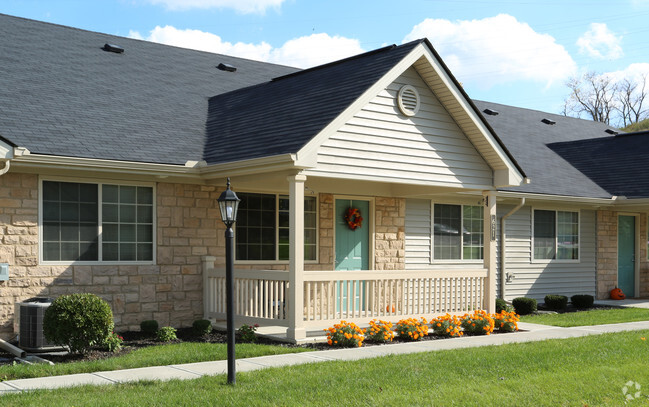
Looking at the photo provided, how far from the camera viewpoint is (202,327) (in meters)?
11.8

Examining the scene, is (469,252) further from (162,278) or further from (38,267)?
(38,267)

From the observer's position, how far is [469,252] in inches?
681

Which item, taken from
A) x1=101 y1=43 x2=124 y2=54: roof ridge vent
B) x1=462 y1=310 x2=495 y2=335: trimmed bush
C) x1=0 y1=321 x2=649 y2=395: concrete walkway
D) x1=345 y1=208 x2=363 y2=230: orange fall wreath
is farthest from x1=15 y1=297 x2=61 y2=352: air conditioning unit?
x1=101 y1=43 x2=124 y2=54: roof ridge vent

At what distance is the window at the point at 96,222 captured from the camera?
11.5m

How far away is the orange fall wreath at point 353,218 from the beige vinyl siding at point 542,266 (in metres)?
4.42

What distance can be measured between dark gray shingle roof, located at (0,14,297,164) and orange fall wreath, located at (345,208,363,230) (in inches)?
131

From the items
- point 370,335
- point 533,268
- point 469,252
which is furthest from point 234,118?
point 533,268

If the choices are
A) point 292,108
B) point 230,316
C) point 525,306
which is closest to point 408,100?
point 292,108

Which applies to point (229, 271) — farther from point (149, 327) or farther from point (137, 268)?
point (137, 268)

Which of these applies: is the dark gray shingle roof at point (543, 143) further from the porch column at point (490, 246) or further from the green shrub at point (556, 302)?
the porch column at point (490, 246)

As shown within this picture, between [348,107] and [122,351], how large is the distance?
4906 millimetres

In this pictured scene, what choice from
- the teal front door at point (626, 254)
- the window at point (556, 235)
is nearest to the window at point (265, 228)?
the window at point (556, 235)

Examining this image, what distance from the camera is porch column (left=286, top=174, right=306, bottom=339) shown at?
429 inches

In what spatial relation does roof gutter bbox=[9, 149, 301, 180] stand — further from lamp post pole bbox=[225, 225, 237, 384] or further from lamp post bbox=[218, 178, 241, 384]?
lamp post pole bbox=[225, 225, 237, 384]
